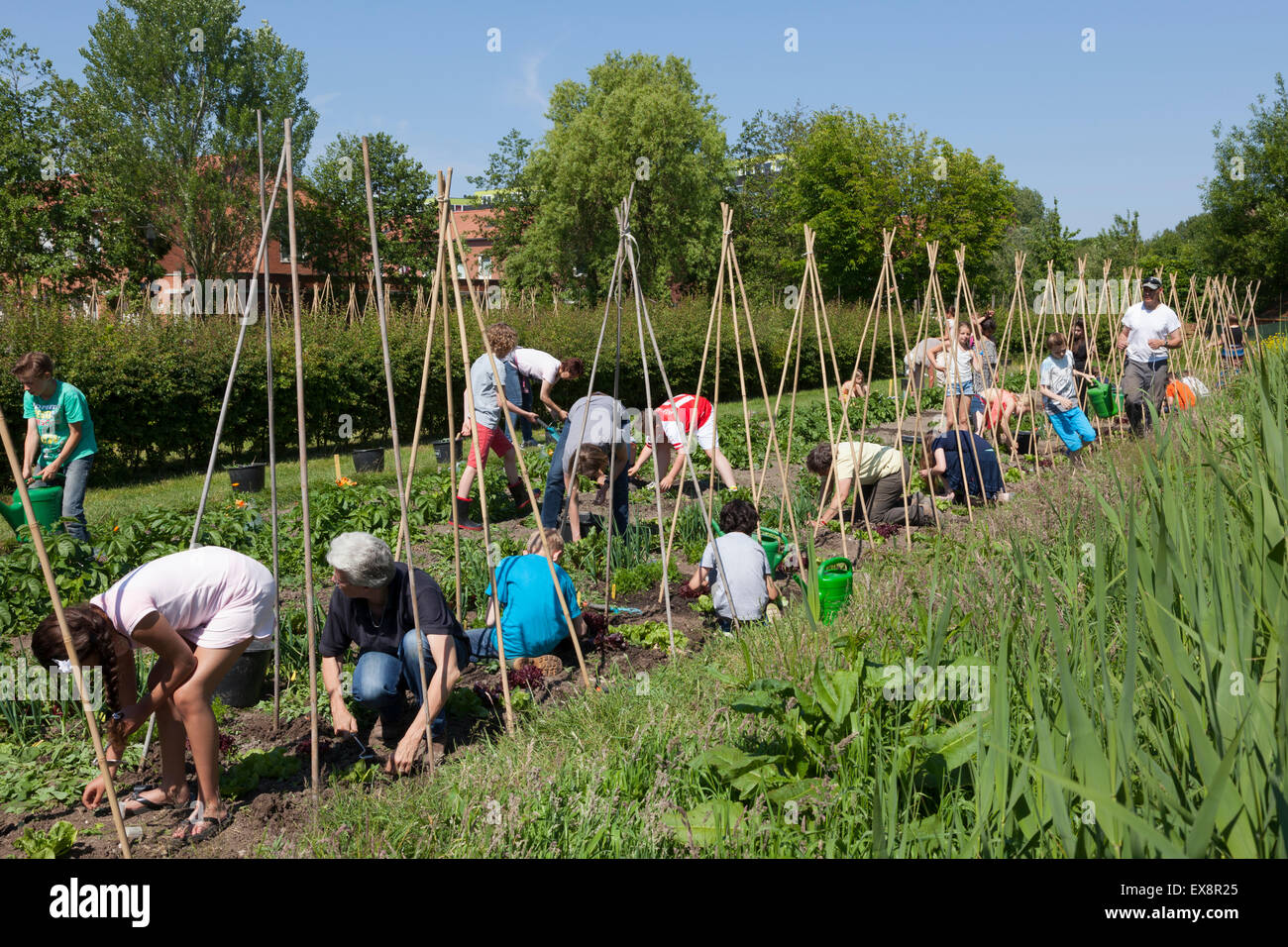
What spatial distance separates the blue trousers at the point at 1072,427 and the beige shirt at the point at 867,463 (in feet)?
10.1

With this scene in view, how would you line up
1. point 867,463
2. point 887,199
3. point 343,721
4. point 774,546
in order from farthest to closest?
1. point 887,199
2. point 867,463
3. point 774,546
4. point 343,721

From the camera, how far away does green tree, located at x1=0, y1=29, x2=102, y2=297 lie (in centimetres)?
1669

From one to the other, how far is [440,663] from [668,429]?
3573 millimetres

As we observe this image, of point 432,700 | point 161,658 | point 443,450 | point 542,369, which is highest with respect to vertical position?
point 542,369

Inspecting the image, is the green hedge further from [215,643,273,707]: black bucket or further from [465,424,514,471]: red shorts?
[215,643,273,707]: black bucket

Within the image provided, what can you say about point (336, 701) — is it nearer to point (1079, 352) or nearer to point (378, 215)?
point (1079, 352)

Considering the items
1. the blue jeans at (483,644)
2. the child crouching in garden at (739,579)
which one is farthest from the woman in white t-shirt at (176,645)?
the child crouching in garden at (739,579)

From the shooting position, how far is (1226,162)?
3130cm

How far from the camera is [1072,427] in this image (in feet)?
28.3

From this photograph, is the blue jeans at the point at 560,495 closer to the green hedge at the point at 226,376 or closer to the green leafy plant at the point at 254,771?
the green leafy plant at the point at 254,771

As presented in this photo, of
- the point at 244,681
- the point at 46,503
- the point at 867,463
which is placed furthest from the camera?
the point at 867,463

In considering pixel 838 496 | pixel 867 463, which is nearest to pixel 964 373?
pixel 867 463

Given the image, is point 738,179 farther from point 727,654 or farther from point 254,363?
point 727,654

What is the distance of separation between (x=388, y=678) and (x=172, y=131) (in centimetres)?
2796
